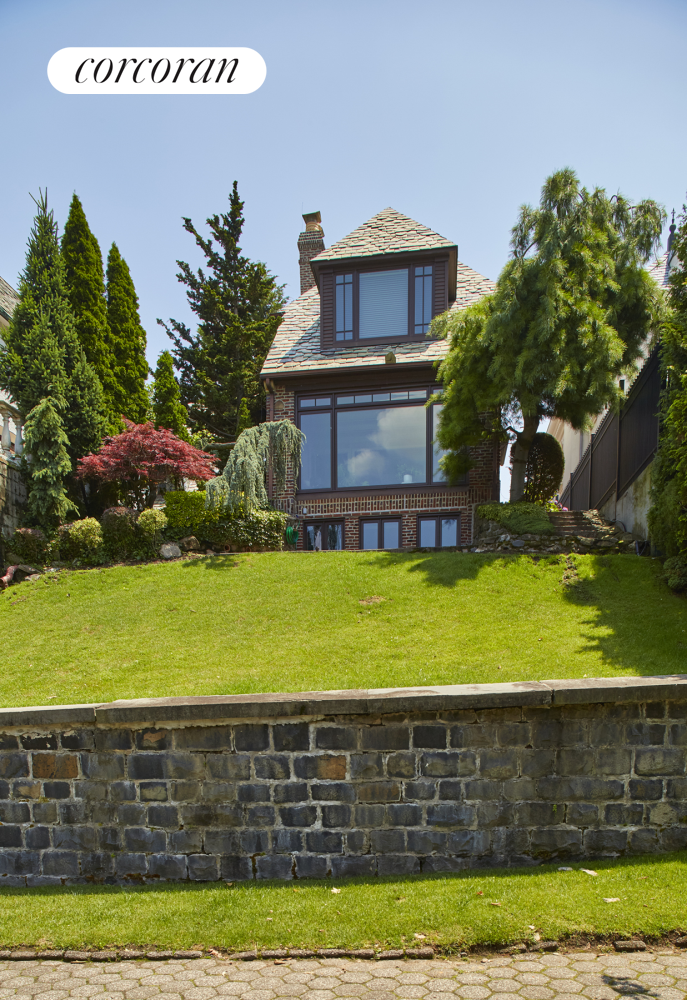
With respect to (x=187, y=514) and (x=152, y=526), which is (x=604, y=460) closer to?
(x=187, y=514)

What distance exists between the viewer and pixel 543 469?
1588cm

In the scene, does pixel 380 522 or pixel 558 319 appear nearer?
pixel 558 319

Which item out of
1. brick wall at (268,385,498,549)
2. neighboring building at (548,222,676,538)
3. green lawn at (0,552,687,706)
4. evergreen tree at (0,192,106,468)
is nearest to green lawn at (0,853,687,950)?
green lawn at (0,552,687,706)

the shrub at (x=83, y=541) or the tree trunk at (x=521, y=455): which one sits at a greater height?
the tree trunk at (x=521, y=455)

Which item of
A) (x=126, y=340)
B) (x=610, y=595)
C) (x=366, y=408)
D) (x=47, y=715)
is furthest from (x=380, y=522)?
(x=47, y=715)

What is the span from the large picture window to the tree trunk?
243 centimetres

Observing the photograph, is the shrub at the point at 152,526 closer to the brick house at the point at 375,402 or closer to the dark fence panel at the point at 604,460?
the brick house at the point at 375,402

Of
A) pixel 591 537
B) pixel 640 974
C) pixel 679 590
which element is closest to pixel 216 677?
pixel 640 974

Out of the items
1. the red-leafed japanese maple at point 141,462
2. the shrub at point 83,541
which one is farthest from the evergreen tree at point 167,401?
the shrub at point 83,541

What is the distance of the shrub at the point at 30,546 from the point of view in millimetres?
13766

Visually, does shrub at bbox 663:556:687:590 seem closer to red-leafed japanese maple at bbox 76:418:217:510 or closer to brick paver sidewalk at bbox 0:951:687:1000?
brick paver sidewalk at bbox 0:951:687:1000

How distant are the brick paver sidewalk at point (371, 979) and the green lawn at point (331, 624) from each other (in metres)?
3.35

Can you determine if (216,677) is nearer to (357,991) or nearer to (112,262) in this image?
(357,991)

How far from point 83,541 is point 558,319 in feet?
34.5
